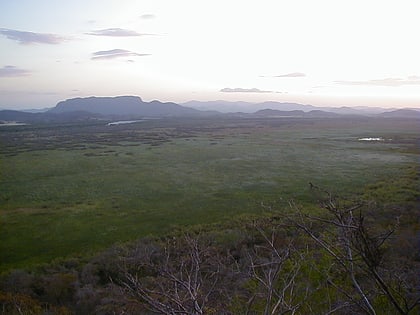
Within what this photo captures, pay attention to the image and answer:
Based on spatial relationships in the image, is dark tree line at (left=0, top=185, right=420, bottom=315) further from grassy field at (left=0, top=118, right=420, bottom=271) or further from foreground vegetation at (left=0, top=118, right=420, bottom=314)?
grassy field at (left=0, top=118, right=420, bottom=271)

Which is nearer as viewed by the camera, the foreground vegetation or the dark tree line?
the foreground vegetation

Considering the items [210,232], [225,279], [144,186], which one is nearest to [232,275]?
[225,279]

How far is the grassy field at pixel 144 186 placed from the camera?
64.8ft

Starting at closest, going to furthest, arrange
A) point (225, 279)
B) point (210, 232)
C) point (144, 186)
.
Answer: point (225, 279)
point (210, 232)
point (144, 186)

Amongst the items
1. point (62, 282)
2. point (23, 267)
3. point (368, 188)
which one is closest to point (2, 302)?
point (62, 282)

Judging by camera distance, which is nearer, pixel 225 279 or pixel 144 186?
pixel 225 279

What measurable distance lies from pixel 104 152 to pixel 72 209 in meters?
29.4

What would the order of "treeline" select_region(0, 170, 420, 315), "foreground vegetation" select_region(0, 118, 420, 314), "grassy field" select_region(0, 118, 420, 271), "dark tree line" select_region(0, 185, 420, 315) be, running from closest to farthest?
"foreground vegetation" select_region(0, 118, 420, 314) < "treeline" select_region(0, 170, 420, 315) < "dark tree line" select_region(0, 185, 420, 315) < "grassy field" select_region(0, 118, 420, 271)

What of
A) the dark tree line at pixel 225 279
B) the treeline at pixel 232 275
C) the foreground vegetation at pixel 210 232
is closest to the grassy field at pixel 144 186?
the foreground vegetation at pixel 210 232

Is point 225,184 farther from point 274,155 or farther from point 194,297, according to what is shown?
point 194,297

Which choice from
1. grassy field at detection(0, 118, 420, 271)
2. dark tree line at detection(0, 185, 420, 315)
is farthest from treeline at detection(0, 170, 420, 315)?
grassy field at detection(0, 118, 420, 271)

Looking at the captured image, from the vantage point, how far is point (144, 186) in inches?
1209

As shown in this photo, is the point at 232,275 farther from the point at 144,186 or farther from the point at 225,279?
the point at 144,186

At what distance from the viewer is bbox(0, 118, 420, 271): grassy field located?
64.8 ft
